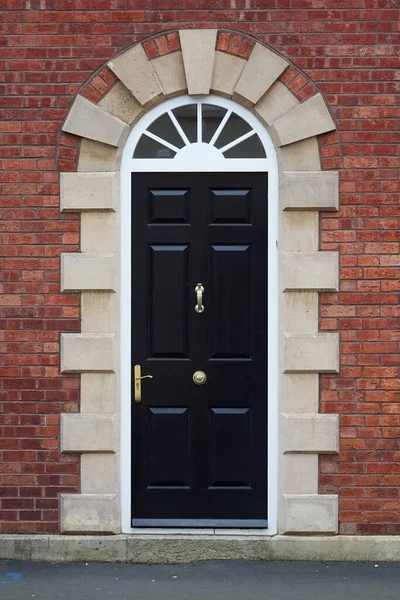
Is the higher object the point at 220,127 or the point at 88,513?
the point at 220,127

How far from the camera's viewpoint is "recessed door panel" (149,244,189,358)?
7.38 m

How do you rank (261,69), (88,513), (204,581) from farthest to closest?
(88,513)
(261,69)
(204,581)

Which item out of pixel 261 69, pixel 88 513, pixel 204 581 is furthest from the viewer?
pixel 88 513

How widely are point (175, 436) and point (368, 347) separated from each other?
160cm

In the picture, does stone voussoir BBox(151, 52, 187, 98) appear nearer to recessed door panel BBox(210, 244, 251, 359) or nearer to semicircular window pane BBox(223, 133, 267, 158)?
semicircular window pane BBox(223, 133, 267, 158)

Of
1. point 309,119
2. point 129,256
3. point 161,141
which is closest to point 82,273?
point 129,256

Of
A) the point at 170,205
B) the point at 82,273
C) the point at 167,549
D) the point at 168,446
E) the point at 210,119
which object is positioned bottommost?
the point at 167,549

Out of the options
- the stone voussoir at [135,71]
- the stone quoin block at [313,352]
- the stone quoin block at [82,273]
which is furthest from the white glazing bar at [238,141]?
the stone quoin block at [313,352]

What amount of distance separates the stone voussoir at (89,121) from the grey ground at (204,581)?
317cm

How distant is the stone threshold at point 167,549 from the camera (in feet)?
23.8

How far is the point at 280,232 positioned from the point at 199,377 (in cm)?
125

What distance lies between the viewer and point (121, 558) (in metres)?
7.28

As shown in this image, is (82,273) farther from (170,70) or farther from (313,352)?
(313,352)

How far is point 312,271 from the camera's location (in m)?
7.22
